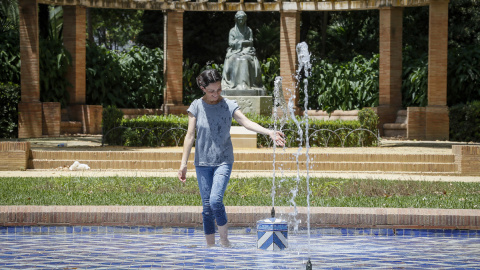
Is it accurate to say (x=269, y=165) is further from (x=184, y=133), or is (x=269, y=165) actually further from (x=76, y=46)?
(x=76, y=46)

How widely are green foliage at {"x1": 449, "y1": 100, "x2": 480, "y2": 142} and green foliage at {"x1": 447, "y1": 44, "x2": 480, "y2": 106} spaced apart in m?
1.66

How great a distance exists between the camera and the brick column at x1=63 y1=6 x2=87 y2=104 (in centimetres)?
2319

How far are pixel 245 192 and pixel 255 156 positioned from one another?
392 cm

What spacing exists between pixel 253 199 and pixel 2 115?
1444 centimetres

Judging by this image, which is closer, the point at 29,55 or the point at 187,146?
the point at 187,146

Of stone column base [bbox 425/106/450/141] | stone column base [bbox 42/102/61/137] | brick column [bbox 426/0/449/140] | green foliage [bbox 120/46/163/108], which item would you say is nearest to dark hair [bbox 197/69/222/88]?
stone column base [bbox 42/102/61/137]

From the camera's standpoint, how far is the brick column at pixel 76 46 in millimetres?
23188

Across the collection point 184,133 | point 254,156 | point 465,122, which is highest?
point 465,122

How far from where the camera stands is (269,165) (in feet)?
44.2

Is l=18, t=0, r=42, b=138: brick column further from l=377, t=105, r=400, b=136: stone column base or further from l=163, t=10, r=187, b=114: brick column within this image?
l=377, t=105, r=400, b=136: stone column base

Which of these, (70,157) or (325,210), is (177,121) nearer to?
(70,157)

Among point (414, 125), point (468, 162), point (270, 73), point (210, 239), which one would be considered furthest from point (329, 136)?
point (270, 73)

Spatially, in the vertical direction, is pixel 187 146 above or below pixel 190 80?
below

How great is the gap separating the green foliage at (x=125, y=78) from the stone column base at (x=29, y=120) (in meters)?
3.38
